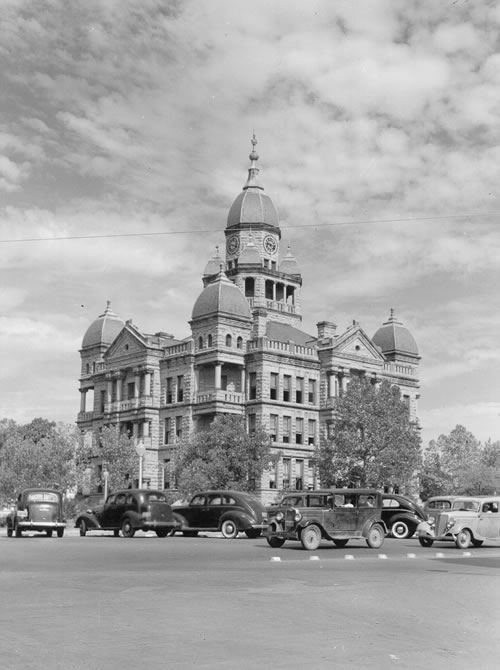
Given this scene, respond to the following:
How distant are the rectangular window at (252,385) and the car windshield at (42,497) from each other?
132 feet

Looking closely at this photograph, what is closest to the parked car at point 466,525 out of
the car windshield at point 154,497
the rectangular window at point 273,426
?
the car windshield at point 154,497

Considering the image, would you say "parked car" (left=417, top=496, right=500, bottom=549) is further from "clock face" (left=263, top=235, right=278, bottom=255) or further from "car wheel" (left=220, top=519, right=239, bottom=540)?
"clock face" (left=263, top=235, right=278, bottom=255)

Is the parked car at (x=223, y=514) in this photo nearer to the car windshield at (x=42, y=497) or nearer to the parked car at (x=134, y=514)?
the parked car at (x=134, y=514)

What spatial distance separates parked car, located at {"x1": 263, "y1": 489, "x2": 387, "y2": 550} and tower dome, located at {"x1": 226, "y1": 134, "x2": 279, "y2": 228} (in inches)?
2533

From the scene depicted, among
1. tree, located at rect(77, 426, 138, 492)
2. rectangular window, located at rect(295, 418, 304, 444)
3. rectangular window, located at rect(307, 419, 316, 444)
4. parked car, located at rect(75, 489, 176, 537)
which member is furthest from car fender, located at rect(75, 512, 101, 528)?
rectangular window, located at rect(307, 419, 316, 444)

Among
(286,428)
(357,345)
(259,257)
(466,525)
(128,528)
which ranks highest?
(259,257)

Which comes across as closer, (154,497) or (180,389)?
(154,497)

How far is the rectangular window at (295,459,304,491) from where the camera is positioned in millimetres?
77438

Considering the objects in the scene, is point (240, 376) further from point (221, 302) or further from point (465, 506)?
point (465, 506)

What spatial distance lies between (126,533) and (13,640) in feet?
88.0

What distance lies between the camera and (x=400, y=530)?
37.4 metres

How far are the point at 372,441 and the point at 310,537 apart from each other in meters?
35.9

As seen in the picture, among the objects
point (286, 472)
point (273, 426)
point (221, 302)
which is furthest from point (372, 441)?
point (221, 302)

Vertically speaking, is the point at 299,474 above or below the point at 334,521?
above
